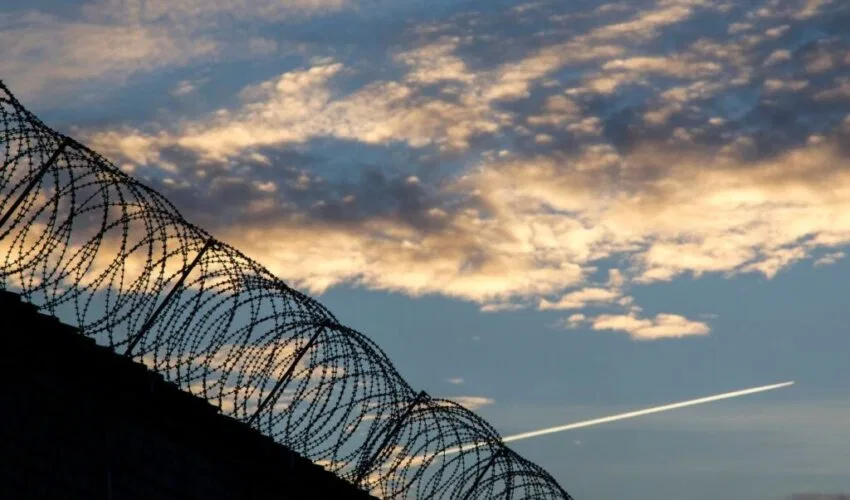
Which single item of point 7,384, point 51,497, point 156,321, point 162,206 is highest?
point 162,206

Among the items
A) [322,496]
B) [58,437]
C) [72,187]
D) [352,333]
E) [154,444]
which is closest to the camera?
[72,187]

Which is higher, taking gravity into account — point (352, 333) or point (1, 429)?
point (352, 333)

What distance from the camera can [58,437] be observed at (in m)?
14.5

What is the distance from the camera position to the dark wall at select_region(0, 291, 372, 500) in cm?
1405

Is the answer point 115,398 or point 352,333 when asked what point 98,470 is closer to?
point 115,398

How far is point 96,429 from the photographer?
49.2 ft

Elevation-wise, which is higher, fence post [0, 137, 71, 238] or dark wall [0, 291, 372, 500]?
fence post [0, 137, 71, 238]

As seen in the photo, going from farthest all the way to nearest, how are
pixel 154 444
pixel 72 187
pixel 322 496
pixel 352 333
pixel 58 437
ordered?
pixel 322 496
pixel 352 333
pixel 154 444
pixel 58 437
pixel 72 187

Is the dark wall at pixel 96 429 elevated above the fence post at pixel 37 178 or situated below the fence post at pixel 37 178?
below

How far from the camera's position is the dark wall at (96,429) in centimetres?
1405

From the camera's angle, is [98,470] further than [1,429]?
Yes

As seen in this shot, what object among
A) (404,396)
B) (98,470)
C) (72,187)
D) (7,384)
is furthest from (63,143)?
(404,396)

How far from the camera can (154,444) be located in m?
15.8

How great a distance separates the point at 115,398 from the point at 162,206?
2.33m
